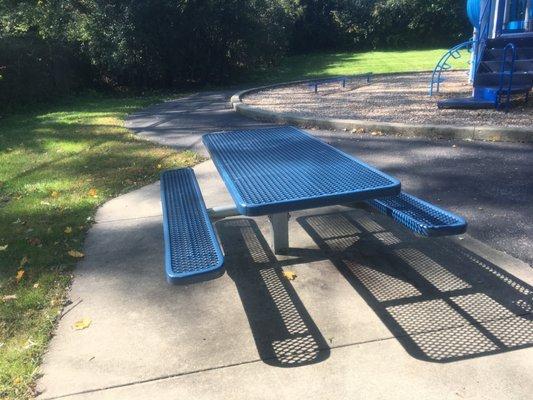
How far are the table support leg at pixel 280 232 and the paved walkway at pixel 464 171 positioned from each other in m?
1.39

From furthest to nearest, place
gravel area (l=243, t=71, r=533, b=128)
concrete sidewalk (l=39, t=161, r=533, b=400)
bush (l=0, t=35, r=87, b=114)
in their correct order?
bush (l=0, t=35, r=87, b=114)
gravel area (l=243, t=71, r=533, b=128)
concrete sidewalk (l=39, t=161, r=533, b=400)

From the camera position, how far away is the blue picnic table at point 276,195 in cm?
244

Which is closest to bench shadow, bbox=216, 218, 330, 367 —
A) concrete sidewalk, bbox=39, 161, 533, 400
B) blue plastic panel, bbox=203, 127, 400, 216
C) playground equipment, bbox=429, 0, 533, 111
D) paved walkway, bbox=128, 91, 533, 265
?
→ concrete sidewalk, bbox=39, 161, 533, 400

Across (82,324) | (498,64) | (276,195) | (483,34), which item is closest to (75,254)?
(82,324)

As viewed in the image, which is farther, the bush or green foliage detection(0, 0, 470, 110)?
green foliage detection(0, 0, 470, 110)

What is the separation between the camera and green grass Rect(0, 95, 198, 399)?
2.73m

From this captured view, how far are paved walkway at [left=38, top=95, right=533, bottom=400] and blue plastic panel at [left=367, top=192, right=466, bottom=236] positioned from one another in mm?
419

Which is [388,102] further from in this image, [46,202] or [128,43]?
[128,43]

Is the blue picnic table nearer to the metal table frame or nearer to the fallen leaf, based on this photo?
the metal table frame

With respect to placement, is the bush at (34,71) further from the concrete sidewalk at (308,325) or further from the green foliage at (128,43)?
the concrete sidewalk at (308,325)

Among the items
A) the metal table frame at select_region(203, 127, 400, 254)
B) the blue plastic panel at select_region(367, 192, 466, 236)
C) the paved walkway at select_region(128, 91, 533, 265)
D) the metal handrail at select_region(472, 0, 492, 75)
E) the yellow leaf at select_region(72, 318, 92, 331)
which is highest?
the metal handrail at select_region(472, 0, 492, 75)

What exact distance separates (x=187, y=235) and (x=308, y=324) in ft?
2.71

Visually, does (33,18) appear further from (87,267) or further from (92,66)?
(87,267)

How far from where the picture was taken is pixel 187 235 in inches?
111
